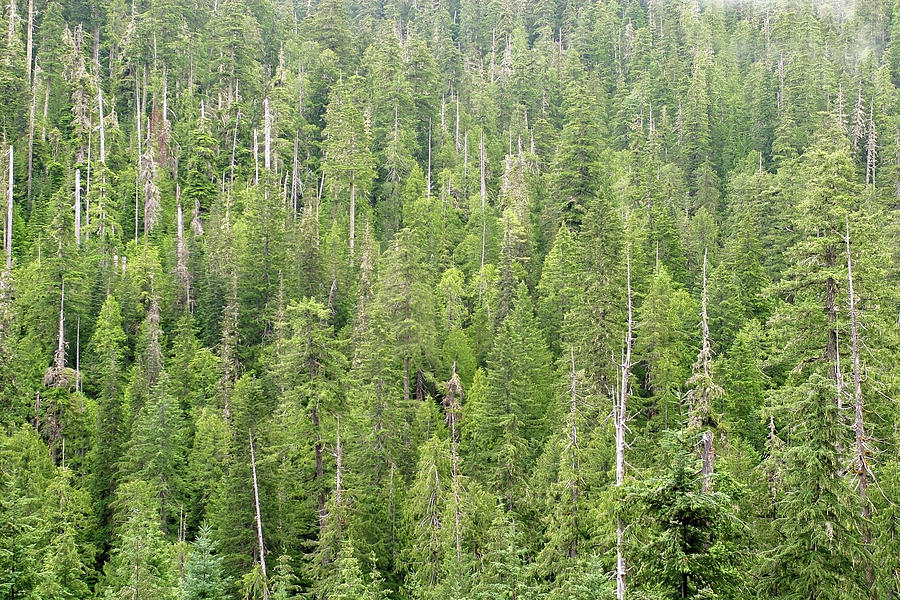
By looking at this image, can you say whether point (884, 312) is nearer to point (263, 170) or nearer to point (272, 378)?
point (272, 378)

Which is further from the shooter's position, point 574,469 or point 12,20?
point 12,20

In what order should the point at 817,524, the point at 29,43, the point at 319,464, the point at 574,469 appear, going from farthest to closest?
the point at 29,43
the point at 319,464
the point at 574,469
the point at 817,524

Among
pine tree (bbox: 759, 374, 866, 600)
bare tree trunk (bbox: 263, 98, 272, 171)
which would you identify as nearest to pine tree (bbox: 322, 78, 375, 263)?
bare tree trunk (bbox: 263, 98, 272, 171)

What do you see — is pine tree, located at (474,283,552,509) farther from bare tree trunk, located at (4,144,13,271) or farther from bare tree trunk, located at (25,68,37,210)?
bare tree trunk, located at (25,68,37,210)

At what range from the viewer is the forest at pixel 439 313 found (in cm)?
2294

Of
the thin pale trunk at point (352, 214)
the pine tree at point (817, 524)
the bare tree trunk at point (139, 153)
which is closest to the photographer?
the pine tree at point (817, 524)

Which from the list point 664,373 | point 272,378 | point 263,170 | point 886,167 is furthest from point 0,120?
point 886,167

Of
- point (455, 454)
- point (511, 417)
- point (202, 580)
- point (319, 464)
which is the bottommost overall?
point (202, 580)

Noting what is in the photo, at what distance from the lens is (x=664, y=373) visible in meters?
37.7

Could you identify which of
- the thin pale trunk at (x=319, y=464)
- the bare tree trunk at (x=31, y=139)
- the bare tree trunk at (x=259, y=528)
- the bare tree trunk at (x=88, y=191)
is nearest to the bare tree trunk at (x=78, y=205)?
the bare tree trunk at (x=88, y=191)

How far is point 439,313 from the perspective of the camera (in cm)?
4959

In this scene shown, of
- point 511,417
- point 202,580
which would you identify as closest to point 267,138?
point 511,417

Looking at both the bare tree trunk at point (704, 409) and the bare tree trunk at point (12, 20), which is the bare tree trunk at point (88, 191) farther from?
the bare tree trunk at point (704, 409)

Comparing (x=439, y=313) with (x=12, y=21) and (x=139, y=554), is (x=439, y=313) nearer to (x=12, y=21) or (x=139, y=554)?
(x=139, y=554)
